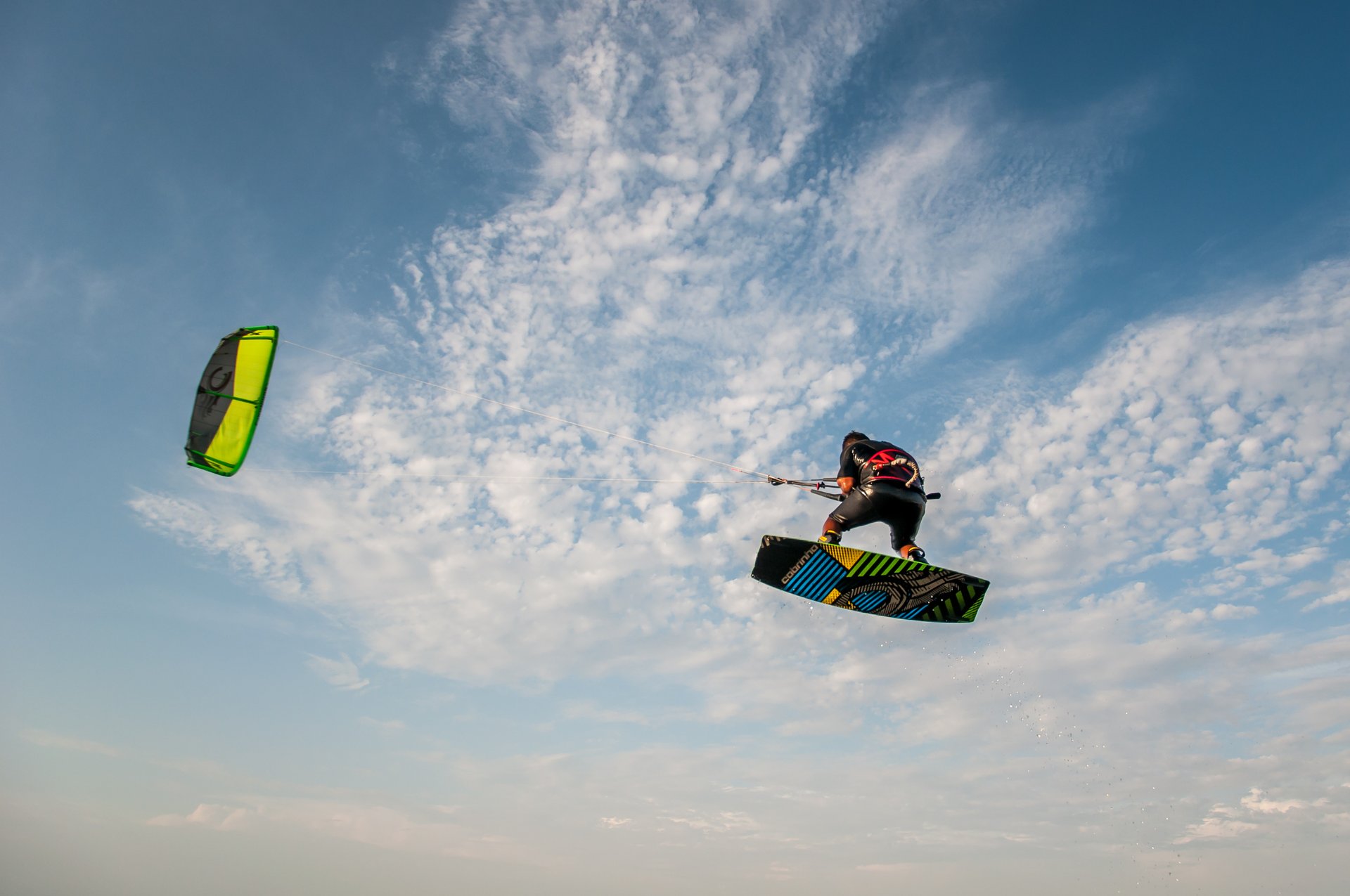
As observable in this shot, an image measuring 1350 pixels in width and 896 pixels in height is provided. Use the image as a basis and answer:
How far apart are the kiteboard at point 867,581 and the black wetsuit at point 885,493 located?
442 mm

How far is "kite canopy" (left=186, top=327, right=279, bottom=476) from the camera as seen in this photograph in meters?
13.4

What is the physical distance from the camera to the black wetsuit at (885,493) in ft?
34.7

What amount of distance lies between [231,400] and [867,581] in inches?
470

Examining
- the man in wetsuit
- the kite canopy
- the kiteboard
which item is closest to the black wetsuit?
the man in wetsuit

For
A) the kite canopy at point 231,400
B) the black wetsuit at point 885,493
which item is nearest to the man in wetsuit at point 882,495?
the black wetsuit at point 885,493

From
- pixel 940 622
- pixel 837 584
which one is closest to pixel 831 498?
pixel 837 584

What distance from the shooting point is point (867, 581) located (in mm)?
11148

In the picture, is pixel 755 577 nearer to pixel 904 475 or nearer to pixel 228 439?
pixel 904 475

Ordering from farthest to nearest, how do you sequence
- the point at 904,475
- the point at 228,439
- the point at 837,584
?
the point at 228,439
the point at 837,584
the point at 904,475

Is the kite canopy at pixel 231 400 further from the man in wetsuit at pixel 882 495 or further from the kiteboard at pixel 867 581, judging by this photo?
the man in wetsuit at pixel 882 495

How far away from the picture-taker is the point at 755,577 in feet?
37.1

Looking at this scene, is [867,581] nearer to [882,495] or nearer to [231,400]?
[882,495]

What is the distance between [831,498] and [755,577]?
181 cm

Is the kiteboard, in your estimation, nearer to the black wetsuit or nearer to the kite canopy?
the black wetsuit
